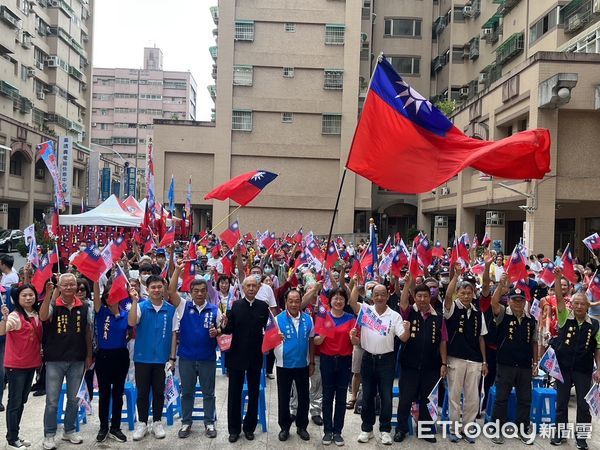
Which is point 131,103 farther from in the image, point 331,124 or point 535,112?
point 535,112

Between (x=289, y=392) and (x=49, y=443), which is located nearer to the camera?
(x=49, y=443)

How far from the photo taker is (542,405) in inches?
265

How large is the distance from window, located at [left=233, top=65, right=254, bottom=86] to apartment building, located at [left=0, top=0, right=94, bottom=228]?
11714 mm

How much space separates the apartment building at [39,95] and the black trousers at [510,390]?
103 ft

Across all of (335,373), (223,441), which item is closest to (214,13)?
(335,373)

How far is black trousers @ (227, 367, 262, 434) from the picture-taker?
6062mm

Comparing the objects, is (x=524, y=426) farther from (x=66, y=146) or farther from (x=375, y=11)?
(x=375, y=11)

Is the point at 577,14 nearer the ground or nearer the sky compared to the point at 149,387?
nearer the sky

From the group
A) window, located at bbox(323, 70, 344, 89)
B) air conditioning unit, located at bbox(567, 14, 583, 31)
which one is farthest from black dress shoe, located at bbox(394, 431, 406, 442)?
window, located at bbox(323, 70, 344, 89)

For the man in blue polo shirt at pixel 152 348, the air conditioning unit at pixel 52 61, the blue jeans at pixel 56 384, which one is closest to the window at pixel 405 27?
the air conditioning unit at pixel 52 61

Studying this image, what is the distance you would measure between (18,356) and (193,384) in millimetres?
1840

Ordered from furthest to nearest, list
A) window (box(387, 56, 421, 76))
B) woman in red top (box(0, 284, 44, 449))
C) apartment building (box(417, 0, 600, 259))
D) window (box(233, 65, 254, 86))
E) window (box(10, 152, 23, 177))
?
window (box(387, 56, 421, 76)), window (box(10, 152, 23, 177)), window (box(233, 65, 254, 86)), apartment building (box(417, 0, 600, 259)), woman in red top (box(0, 284, 44, 449))

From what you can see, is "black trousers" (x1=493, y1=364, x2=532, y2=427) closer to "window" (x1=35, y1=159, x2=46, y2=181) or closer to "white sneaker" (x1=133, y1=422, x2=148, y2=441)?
"white sneaker" (x1=133, y1=422, x2=148, y2=441)

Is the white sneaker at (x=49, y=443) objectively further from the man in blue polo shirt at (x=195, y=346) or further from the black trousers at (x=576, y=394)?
the black trousers at (x=576, y=394)
